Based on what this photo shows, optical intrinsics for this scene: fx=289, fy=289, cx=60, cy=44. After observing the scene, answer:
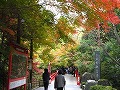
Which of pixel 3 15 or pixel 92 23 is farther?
pixel 3 15

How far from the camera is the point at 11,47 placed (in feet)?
36.2

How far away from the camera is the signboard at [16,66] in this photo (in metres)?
11.1

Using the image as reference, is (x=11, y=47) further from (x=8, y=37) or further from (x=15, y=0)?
(x=8, y=37)

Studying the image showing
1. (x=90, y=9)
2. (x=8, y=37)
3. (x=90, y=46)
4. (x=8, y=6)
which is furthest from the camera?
(x=90, y=46)

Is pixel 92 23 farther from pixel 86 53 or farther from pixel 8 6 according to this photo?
pixel 86 53

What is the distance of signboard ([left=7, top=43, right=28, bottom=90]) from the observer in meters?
11.1

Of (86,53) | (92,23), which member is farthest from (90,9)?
(86,53)

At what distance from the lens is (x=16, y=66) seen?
39.9 ft

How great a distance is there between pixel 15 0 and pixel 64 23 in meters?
3.37

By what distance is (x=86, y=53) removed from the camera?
3084 cm

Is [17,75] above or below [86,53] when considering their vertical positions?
below

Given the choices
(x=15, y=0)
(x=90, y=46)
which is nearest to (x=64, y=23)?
(x=15, y=0)

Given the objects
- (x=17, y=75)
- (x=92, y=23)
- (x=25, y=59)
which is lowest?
(x=17, y=75)

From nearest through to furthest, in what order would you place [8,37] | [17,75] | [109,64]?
[17,75]
[8,37]
[109,64]
